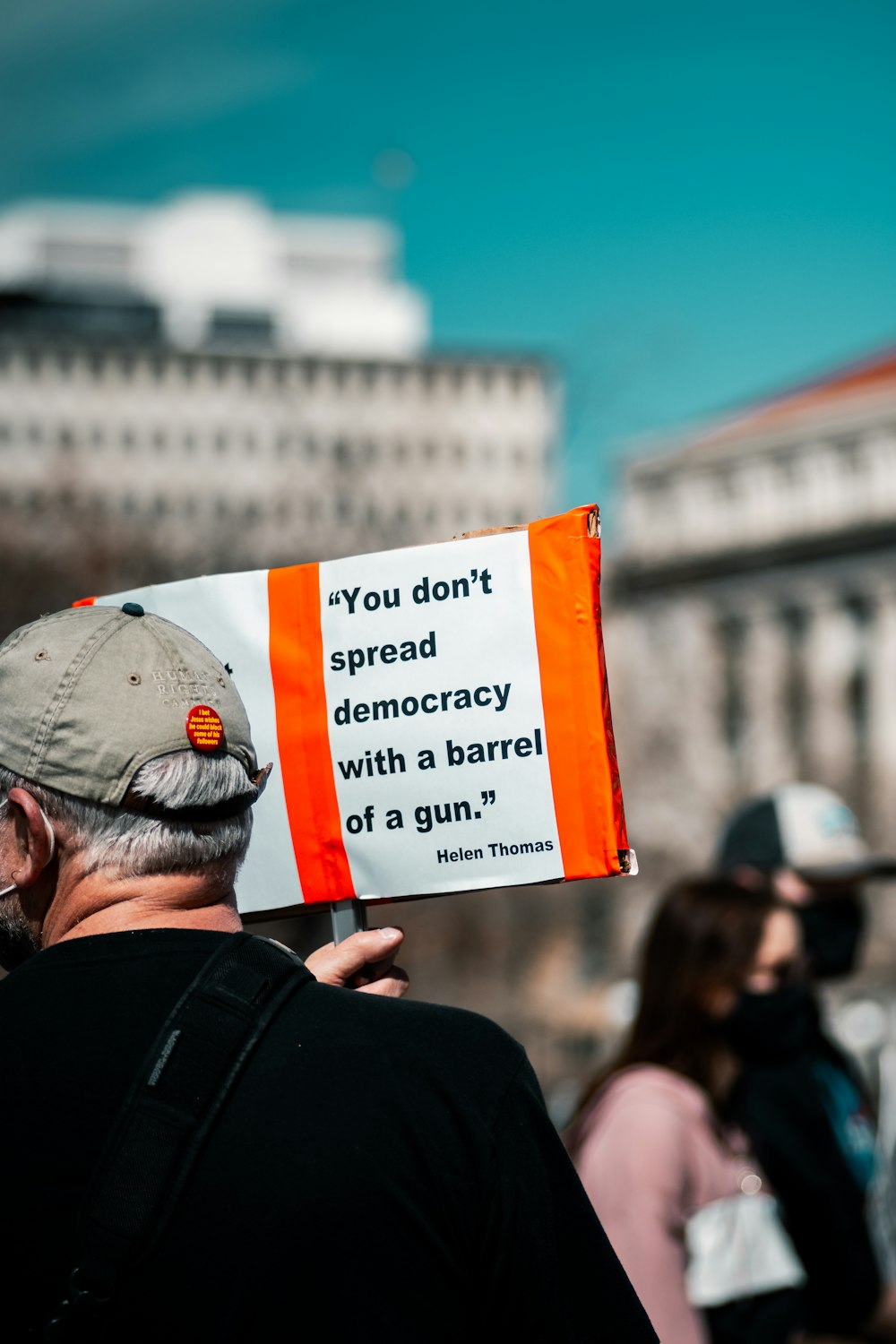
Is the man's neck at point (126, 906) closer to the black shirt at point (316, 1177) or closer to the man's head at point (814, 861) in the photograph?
the black shirt at point (316, 1177)

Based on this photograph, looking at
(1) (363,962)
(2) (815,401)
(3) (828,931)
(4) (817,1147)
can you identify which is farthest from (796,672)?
(1) (363,962)

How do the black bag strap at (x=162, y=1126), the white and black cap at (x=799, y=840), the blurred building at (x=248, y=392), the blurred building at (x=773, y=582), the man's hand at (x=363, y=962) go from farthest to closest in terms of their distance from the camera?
the blurred building at (x=248, y=392) < the blurred building at (x=773, y=582) < the white and black cap at (x=799, y=840) < the man's hand at (x=363, y=962) < the black bag strap at (x=162, y=1126)

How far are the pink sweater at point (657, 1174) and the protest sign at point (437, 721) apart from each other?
1.15m

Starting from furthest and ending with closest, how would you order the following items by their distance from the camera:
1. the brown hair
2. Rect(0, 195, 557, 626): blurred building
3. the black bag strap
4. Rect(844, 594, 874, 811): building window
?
1. Rect(0, 195, 557, 626): blurred building
2. Rect(844, 594, 874, 811): building window
3. the brown hair
4. the black bag strap

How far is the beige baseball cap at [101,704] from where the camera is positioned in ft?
7.19

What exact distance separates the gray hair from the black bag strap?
21cm

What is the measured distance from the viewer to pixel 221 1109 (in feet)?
6.52

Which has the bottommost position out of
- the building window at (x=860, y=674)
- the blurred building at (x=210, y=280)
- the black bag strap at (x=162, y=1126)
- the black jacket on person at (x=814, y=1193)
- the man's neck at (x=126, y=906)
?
the black jacket on person at (x=814, y=1193)

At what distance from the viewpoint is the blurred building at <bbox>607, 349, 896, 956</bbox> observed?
58.5m

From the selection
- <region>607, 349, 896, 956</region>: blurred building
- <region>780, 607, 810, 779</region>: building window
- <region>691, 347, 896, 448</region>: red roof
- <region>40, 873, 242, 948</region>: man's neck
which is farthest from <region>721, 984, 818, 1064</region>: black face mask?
<region>691, 347, 896, 448</region>: red roof

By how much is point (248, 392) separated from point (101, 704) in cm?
6970

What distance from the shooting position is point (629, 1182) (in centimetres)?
348

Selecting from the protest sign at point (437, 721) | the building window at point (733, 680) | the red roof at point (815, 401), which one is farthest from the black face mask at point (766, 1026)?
the red roof at point (815, 401)

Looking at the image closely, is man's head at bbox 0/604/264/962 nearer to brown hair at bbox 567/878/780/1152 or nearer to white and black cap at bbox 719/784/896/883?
brown hair at bbox 567/878/780/1152
